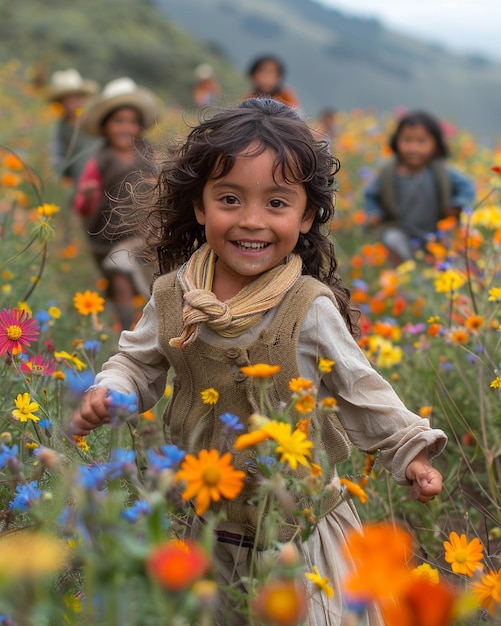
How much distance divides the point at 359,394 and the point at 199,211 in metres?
0.55

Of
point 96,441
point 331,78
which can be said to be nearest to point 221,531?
point 96,441

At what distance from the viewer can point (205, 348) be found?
1.75 metres

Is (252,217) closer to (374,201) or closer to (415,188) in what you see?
(415,188)

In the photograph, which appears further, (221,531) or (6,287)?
(6,287)

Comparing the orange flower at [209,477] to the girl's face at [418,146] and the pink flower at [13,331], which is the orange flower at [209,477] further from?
the girl's face at [418,146]

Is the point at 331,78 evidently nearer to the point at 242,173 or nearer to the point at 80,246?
the point at 80,246

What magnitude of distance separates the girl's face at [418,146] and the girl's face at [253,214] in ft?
13.5

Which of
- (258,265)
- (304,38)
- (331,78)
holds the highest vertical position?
(304,38)

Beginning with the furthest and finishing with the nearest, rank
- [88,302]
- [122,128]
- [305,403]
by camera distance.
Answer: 1. [122,128]
2. [88,302]
3. [305,403]

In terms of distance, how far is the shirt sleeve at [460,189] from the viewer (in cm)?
549

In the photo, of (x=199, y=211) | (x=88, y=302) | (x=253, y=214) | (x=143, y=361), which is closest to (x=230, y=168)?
(x=253, y=214)

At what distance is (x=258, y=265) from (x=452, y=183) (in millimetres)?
4155

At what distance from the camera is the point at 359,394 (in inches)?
67.9

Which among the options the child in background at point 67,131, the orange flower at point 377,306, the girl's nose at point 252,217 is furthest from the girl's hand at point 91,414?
the child in background at point 67,131
